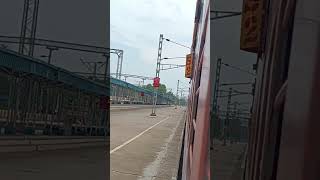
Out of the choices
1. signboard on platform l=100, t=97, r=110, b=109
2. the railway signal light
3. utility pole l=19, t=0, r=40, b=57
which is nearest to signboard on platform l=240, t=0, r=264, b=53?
utility pole l=19, t=0, r=40, b=57

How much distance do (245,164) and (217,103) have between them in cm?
34

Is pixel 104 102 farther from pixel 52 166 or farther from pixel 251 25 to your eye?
pixel 251 25

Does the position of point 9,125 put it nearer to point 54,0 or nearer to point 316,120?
point 54,0

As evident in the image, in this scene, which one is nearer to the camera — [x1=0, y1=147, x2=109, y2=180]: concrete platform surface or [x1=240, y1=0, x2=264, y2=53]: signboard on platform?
[x1=240, y1=0, x2=264, y2=53]: signboard on platform

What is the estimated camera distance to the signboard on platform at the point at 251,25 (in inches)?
54.4

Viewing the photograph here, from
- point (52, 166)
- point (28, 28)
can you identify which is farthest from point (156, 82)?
point (52, 166)

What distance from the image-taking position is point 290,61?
1043 mm

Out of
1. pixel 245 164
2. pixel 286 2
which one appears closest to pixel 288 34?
pixel 286 2

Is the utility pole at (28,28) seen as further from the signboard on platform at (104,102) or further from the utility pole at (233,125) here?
the utility pole at (233,125)

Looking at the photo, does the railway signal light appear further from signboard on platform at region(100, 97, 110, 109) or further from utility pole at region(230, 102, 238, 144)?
utility pole at region(230, 102, 238, 144)

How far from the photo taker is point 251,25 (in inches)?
54.8

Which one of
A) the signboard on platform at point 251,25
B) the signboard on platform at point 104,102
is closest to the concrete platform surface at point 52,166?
the signboard on platform at point 104,102

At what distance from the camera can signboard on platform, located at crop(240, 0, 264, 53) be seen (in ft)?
4.53

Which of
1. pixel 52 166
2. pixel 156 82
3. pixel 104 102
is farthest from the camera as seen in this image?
pixel 156 82
